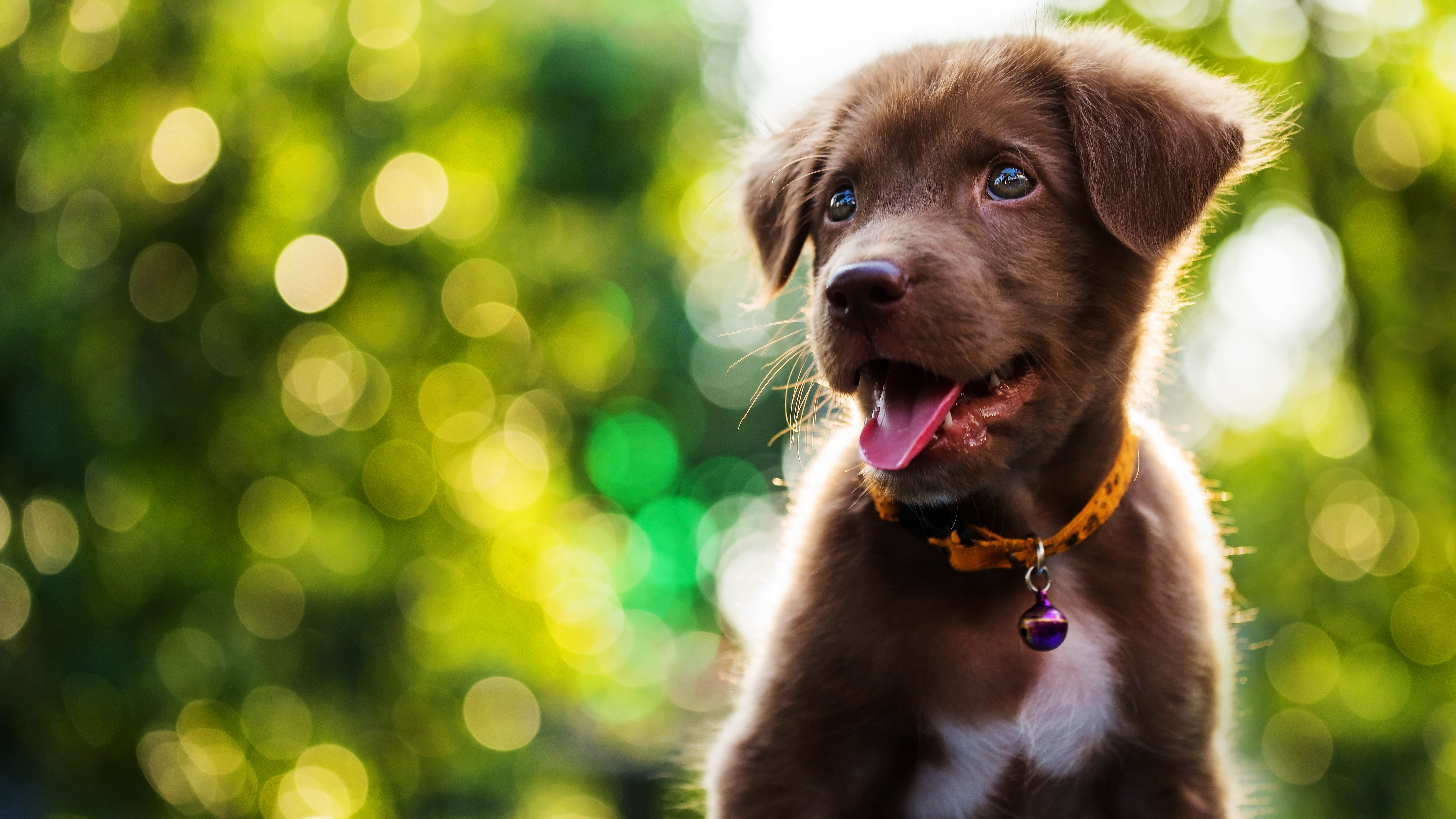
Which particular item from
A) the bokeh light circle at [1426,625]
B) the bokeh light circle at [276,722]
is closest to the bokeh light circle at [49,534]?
the bokeh light circle at [276,722]

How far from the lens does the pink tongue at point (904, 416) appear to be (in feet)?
7.13

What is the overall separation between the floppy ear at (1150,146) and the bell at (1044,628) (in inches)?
32.6

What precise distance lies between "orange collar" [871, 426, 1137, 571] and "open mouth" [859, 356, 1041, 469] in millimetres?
240

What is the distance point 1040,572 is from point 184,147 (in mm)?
8711

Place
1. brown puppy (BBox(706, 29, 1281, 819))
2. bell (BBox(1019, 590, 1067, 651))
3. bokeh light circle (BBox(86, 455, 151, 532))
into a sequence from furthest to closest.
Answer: bokeh light circle (BBox(86, 455, 151, 532))
brown puppy (BBox(706, 29, 1281, 819))
bell (BBox(1019, 590, 1067, 651))

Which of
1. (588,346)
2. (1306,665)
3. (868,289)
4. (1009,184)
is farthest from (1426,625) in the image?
(868,289)

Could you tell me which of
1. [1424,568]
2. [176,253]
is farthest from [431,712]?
[1424,568]

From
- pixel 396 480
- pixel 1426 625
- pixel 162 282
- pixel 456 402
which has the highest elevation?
pixel 162 282

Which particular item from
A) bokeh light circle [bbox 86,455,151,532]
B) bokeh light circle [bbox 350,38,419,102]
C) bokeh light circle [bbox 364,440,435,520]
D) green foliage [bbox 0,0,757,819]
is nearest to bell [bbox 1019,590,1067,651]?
green foliage [bbox 0,0,757,819]

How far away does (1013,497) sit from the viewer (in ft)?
8.70

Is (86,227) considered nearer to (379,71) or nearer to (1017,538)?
(379,71)

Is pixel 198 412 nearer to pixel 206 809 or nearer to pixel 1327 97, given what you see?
pixel 206 809

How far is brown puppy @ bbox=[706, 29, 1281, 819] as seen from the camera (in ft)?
7.83

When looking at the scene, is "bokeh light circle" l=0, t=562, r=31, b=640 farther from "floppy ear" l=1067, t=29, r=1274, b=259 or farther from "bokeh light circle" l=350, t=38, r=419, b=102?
"floppy ear" l=1067, t=29, r=1274, b=259
